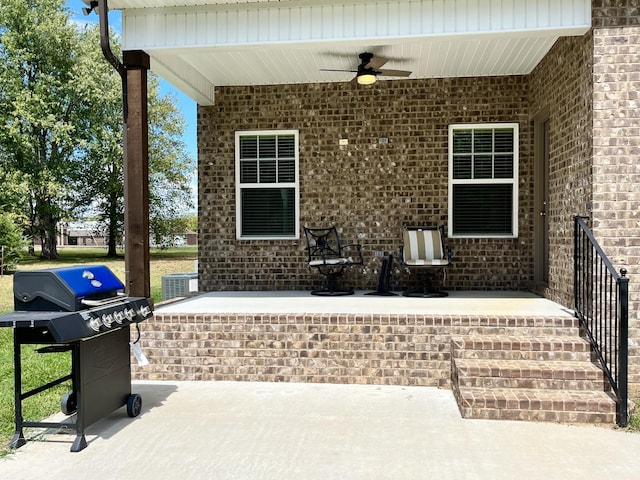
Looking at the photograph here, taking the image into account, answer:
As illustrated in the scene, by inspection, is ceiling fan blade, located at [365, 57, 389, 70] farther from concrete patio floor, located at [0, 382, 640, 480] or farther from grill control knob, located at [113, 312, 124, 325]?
grill control knob, located at [113, 312, 124, 325]

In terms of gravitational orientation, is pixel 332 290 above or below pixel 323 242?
below

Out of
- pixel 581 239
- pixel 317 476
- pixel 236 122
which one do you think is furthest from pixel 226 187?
pixel 317 476

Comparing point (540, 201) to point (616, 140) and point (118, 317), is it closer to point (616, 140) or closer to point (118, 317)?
point (616, 140)

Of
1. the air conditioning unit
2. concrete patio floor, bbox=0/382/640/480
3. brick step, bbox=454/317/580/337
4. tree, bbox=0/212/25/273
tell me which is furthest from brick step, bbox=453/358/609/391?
tree, bbox=0/212/25/273

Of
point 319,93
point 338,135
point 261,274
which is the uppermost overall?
point 319,93

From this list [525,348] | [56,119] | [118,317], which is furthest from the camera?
[56,119]

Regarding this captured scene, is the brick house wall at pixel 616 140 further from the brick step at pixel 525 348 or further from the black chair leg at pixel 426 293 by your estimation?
the black chair leg at pixel 426 293

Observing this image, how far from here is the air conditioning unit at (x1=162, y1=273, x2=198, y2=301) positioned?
7.36m

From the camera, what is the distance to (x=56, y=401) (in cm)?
397

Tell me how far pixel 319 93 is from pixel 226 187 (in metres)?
1.69

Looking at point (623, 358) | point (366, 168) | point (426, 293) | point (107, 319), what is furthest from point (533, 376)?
point (366, 168)

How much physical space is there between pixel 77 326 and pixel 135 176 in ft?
7.34

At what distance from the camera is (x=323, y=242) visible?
21.7ft

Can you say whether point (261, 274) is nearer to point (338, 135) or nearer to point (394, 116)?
point (338, 135)
